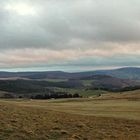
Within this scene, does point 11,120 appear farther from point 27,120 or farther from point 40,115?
point 40,115

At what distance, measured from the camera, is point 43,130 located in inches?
1104

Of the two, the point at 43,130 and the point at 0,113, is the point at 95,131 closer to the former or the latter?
the point at 43,130

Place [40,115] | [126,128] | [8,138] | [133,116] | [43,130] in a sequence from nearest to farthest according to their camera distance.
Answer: [8,138]
[43,130]
[126,128]
[40,115]
[133,116]

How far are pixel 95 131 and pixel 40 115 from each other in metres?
7.11

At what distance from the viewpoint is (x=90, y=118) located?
36031 mm

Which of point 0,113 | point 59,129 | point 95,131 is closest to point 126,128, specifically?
point 95,131

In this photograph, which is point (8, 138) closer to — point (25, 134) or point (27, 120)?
point (25, 134)

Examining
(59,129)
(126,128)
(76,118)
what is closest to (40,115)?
(76,118)

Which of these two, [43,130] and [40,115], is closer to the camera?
[43,130]

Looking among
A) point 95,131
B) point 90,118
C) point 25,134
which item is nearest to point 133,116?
point 90,118

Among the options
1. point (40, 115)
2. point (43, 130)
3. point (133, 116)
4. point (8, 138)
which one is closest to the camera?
point (8, 138)

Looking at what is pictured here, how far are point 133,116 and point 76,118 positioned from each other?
7745mm

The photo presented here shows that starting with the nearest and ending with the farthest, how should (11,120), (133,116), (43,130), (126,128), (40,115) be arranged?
(43,130) → (11,120) → (126,128) → (40,115) → (133,116)

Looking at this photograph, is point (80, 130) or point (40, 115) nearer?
point (80, 130)
